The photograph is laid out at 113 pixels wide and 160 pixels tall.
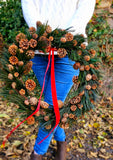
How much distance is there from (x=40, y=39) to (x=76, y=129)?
190 centimetres

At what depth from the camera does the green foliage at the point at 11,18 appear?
277 centimetres

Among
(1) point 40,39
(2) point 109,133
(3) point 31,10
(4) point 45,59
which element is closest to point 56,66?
(4) point 45,59

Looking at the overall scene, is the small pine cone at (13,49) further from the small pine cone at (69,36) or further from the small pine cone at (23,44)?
the small pine cone at (69,36)

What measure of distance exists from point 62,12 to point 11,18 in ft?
5.48

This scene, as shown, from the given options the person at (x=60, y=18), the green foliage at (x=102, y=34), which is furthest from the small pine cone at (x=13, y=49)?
the green foliage at (x=102, y=34)

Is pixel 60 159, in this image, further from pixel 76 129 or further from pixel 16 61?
pixel 16 61

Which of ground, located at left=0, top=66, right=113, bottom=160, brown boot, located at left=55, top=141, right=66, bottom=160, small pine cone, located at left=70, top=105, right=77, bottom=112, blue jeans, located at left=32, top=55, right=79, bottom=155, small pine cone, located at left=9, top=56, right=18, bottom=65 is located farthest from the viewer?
ground, located at left=0, top=66, right=113, bottom=160

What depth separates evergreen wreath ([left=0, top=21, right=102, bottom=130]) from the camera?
119 cm

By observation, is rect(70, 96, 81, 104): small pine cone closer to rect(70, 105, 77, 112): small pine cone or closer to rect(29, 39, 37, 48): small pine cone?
rect(70, 105, 77, 112): small pine cone

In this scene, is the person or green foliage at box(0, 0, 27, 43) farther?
green foliage at box(0, 0, 27, 43)

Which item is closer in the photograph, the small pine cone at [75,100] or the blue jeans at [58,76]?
the small pine cone at [75,100]

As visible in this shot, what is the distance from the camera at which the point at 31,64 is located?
118cm

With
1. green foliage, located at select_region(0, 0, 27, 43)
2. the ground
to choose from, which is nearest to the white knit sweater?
green foliage, located at select_region(0, 0, 27, 43)

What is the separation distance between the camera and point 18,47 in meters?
1.25
